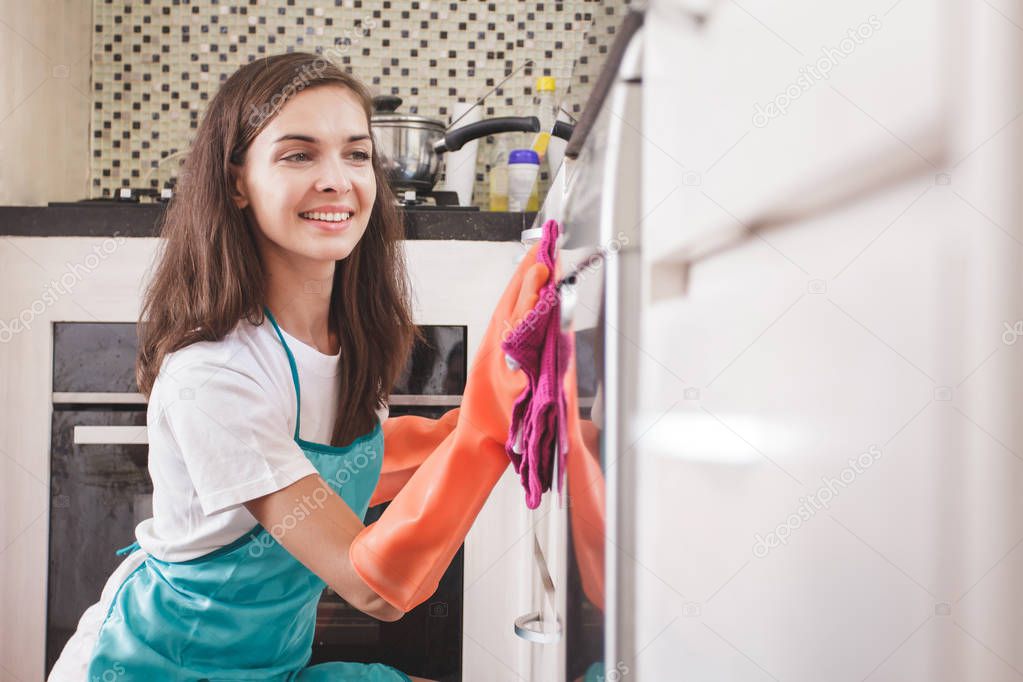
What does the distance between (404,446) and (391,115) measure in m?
0.84

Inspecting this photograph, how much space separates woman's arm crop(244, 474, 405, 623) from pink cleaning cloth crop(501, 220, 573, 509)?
0.62 feet

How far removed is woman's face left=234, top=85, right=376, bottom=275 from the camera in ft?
2.96

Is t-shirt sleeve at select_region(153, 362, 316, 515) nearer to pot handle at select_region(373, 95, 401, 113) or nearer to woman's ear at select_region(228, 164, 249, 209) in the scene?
woman's ear at select_region(228, 164, 249, 209)

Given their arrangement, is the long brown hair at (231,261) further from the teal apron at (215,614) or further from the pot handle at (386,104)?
the pot handle at (386,104)

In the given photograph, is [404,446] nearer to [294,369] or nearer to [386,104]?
[294,369]

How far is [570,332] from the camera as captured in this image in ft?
1.72

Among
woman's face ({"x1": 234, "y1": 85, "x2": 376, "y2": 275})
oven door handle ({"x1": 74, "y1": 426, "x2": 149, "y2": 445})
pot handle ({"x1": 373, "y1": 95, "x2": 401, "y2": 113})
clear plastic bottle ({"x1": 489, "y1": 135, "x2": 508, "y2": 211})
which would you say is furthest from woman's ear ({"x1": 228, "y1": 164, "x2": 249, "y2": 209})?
clear plastic bottle ({"x1": 489, "y1": 135, "x2": 508, "y2": 211})

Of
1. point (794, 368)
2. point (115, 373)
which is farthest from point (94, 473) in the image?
point (794, 368)

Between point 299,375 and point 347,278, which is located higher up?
point 347,278

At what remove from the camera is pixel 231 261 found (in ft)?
2.99

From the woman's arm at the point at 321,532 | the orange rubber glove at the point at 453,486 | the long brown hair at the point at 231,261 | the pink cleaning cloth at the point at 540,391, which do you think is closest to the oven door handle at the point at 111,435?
the long brown hair at the point at 231,261

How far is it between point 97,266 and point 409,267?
55 cm

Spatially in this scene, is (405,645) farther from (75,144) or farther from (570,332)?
(75,144)

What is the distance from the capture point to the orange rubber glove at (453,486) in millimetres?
631
